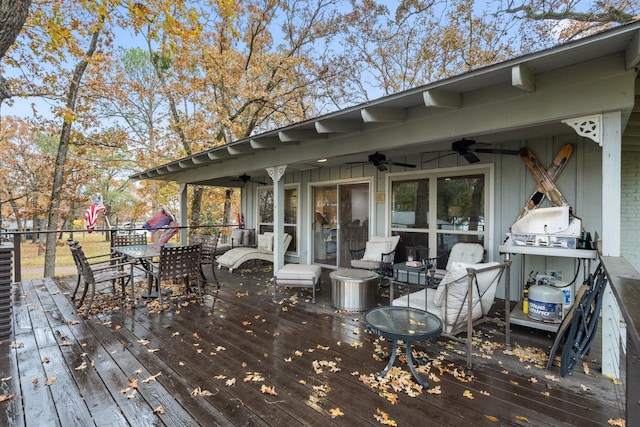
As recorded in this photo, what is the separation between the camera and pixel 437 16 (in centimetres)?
952

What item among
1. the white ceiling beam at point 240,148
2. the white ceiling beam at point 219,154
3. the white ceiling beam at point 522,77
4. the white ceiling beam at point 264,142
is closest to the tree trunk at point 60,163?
the white ceiling beam at point 219,154

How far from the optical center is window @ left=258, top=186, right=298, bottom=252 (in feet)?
25.3

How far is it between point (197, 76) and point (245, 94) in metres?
3.05

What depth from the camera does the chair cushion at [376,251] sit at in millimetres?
5445

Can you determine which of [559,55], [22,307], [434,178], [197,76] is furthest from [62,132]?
[559,55]

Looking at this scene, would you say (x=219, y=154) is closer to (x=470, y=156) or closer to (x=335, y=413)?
(x=470, y=156)

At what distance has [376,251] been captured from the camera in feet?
18.1

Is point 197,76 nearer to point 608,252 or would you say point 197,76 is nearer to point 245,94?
point 245,94

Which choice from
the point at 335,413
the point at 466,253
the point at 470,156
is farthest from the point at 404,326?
the point at 470,156

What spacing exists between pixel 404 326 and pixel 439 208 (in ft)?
10.6

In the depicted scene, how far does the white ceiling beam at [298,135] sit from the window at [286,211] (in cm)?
307

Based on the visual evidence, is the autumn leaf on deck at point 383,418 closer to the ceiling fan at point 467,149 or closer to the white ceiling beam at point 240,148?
the ceiling fan at point 467,149

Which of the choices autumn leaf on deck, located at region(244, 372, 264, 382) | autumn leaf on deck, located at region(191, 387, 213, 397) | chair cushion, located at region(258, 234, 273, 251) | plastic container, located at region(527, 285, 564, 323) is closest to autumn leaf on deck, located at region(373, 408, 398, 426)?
autumn leaf on deck, located at region(244, 372, 264, 382)

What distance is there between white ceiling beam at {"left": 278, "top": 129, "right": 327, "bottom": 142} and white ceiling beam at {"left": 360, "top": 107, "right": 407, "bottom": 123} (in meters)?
1.20
